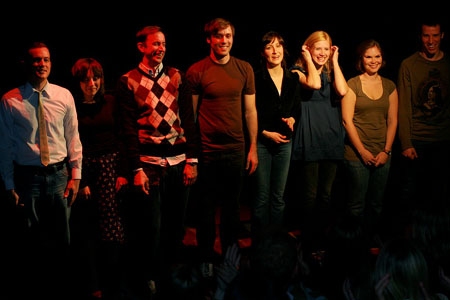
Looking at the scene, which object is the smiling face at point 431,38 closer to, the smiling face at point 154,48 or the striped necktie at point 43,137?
the smiling face at point 154,48

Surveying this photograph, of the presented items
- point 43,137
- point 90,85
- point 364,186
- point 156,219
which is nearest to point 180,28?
point 90,85

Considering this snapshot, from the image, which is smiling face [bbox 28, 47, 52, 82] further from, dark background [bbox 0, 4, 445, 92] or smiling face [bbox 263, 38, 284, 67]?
smiling face [bbox 263, 38, 284, 67]

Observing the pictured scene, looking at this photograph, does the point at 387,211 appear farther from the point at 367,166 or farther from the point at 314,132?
the point at 314,132

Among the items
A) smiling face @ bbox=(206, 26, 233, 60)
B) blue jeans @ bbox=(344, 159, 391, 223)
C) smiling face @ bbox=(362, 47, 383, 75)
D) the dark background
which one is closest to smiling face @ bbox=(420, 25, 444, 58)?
smiling face @ bbox=(362, 47, 383, 75)

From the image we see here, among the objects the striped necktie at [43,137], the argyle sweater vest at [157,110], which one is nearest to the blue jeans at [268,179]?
the argyle sweater vest at [157,110]

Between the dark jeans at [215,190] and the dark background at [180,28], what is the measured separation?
129cm

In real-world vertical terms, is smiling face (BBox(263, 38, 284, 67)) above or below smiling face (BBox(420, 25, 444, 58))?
below

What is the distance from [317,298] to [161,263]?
1.49 meters

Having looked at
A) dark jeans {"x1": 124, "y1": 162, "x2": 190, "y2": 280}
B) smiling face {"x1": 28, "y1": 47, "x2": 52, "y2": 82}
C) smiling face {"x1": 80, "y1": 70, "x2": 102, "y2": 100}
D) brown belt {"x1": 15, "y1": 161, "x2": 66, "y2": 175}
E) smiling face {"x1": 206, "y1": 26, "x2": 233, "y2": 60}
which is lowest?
A: dark jeans {"x1": 124, "y1": 162, "x2": 190, "y2": 280}

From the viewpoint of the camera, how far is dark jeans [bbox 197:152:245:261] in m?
3.92

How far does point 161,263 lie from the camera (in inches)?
154

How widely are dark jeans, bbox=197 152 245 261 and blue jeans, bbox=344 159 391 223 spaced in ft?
3.27

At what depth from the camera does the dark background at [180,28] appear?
4293 millimetres

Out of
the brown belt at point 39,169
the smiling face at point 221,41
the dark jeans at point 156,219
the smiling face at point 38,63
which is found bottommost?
the dark jeans at point 156,219
